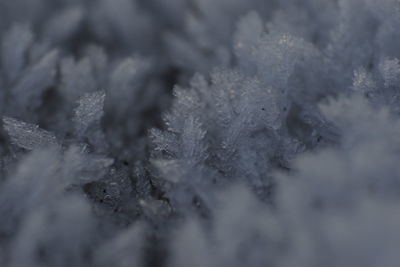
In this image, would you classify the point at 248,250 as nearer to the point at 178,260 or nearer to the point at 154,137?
the point at 178,260

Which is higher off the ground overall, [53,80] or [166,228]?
[53,80]

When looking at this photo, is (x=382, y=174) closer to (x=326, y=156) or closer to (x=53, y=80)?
(x=326, y=156)

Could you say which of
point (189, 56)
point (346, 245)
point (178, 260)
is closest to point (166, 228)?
point (178, 260)

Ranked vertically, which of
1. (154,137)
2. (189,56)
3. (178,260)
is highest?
(189,56)

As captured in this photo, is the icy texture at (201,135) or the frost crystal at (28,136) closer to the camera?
the icy texture at (201,135)

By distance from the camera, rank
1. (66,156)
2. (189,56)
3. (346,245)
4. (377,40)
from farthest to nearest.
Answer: (189,56)
(377,40)
(66,156)
(346,245)

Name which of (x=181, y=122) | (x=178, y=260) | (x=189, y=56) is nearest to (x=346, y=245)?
(x=178, y=260)

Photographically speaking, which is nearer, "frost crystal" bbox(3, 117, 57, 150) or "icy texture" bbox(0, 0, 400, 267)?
"icy texture" bbox(0, 0, 400, 267)

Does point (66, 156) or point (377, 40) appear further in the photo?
point (377, 40)

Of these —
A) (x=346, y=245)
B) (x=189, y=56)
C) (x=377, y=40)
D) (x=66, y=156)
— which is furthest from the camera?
(x=189, y=56)
